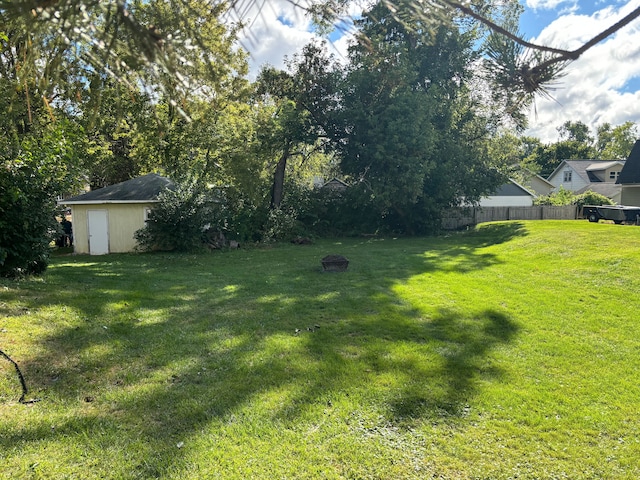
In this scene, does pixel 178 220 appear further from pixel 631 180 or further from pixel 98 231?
pixel 631 180

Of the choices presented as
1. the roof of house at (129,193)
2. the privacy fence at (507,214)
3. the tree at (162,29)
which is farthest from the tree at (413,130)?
the tree at (162,29)

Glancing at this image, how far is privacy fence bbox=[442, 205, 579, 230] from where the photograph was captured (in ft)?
76.4

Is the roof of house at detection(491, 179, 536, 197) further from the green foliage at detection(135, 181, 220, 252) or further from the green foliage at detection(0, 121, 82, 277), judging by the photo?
the green foliage at detection(0, 121, 82, 277)

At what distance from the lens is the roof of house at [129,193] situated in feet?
48.3

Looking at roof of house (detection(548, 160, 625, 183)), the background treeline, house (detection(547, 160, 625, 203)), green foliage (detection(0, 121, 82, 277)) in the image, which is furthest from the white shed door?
roof of house (detection(548, 160, 625, 183))

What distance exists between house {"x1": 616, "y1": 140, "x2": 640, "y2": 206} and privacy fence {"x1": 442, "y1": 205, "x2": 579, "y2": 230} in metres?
2.58

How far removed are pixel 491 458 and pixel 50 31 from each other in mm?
3528

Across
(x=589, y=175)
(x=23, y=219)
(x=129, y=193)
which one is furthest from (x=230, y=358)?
(x=589, y=175)

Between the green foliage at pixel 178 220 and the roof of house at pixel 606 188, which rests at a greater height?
the roof of house at pixel 606 188

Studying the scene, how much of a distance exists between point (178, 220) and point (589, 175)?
123 ft

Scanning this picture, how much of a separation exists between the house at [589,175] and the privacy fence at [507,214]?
10.3 m

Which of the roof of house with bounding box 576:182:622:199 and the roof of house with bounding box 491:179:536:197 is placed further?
the roof of house with bounding box 491:179:536:197

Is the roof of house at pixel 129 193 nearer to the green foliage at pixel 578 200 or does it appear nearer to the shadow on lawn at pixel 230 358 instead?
the shadow on lawn at pixel 230 358

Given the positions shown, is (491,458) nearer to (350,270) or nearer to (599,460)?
(599,460)
